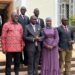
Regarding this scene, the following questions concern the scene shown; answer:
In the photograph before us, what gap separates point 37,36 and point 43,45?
0.98 ft

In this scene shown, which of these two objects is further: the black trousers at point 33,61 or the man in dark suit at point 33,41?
the black trousers at point 33,61

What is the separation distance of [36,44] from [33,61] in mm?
447

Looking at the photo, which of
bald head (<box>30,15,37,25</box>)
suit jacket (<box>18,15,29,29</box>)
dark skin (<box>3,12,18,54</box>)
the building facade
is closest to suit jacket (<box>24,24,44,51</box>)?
bald head (<box>30,15,37,25</box>)

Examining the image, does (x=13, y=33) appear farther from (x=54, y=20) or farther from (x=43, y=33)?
(x=54, y=20)

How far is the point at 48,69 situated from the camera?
1080 cm

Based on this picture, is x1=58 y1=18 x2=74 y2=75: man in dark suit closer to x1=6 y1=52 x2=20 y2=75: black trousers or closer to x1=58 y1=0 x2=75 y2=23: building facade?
x1=6 y1=52 x2=20 y2=75: black trousers

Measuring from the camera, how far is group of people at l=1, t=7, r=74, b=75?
10398 mm

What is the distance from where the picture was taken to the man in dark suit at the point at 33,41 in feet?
34.4

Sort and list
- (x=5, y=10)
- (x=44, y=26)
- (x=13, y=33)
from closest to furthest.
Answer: (x=13, y=33) → (x=44, y=26) → (x=5, y=10)

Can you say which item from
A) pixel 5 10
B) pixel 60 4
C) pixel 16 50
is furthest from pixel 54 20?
pixel 16 50

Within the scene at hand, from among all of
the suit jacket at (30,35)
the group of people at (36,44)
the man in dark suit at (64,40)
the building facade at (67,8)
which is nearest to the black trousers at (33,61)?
the group of people at (36,44)

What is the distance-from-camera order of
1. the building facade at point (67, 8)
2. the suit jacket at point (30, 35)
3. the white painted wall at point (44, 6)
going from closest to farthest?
the suit jacket at point (30, 35) < the white painted wall at point (44, 6) < the building facade at point (67, 8)

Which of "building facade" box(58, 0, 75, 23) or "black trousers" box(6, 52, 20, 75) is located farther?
"building facade" box(58, 0, 75, 23)

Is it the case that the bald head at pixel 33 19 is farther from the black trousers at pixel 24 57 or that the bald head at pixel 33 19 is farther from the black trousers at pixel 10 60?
the black trousers at pixel 10 60
